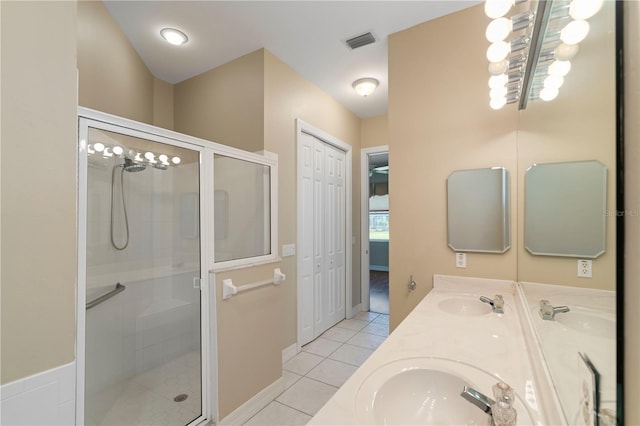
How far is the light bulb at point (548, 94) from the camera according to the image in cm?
102

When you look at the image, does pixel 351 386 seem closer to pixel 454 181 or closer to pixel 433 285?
pixel 433 285

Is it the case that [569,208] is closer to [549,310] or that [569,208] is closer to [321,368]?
[549,310]

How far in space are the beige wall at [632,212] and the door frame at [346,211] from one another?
8.25ft

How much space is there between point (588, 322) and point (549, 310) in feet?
1.21

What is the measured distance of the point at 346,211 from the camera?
3.89 m

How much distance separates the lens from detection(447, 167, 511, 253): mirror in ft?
6.11

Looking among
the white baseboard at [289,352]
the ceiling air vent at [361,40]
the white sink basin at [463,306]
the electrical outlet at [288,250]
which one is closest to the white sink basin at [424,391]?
the white sink basin at [463,306]

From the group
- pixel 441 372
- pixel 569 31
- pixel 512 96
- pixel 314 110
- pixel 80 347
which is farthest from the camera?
pixel 314 110

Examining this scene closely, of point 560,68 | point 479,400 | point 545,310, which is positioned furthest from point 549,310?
point 560,68

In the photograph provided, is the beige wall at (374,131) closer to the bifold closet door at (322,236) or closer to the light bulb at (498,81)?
the bifold closet door at (322,236)

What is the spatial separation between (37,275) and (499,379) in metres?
1.48

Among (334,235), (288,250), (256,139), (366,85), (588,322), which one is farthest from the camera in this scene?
(334,235)

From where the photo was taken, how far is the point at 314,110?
3.18m

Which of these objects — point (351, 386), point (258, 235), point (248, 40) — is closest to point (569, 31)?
point (351, 386)
